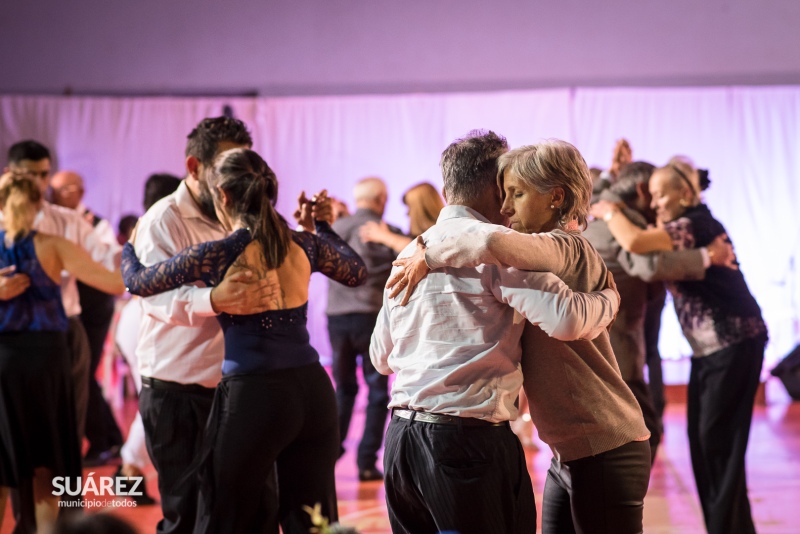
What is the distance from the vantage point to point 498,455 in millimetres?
1971

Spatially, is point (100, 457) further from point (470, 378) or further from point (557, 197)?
point (557, 197)

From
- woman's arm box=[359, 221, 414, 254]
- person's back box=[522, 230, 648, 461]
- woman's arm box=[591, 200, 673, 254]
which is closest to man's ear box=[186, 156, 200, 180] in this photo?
person's back box=[522, 230, 648, 461]

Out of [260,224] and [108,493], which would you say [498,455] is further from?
[108,493]

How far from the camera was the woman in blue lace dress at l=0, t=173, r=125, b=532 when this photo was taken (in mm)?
3385

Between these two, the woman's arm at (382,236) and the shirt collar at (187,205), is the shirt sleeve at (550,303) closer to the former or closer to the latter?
the shirt collar at (187,205)

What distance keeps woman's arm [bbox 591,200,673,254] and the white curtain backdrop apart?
464 cm

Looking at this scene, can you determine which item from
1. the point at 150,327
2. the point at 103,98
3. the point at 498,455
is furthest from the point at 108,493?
the point at 103,98

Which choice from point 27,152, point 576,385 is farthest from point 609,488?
point 27,152

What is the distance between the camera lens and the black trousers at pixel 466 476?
195 cm

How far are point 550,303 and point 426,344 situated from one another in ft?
0.96

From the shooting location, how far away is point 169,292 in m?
2.74

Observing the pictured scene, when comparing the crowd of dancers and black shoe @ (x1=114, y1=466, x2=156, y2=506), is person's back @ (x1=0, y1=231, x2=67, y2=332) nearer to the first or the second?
the crowd of dancers

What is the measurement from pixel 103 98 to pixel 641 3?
5076mm

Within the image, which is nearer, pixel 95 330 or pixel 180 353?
pixel 180 353
